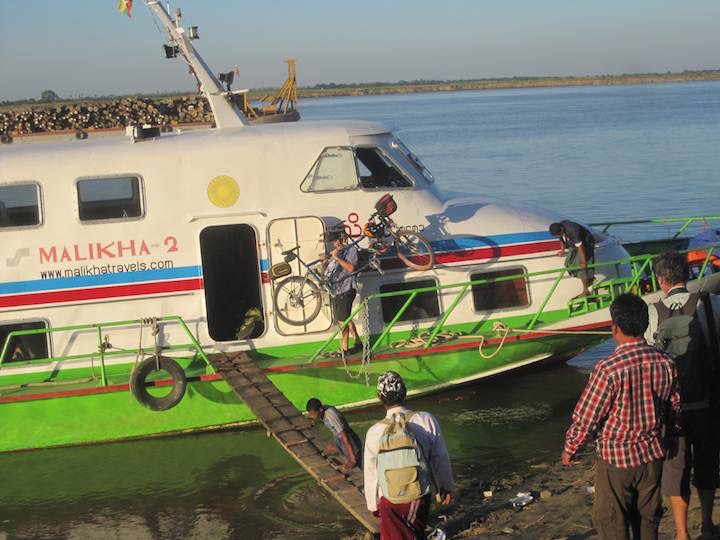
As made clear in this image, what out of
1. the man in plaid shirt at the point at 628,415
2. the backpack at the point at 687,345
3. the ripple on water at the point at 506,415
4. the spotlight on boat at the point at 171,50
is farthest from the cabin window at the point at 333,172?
the man in plaid shirt at the point at 628,415

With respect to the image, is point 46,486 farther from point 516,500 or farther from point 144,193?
point 516,500

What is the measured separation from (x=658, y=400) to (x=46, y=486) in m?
8.01

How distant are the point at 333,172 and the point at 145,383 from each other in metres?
3.29

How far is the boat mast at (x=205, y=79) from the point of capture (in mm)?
13008

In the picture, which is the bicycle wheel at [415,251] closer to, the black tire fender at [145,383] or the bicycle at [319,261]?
the bicycle at [319,261]

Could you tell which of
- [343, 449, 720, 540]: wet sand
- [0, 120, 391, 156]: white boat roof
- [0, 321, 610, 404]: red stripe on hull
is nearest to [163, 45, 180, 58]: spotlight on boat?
[0, 120, 391, 156]: white boat roof

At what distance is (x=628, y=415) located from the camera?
6.01 metres

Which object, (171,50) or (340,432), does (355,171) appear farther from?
(340,432)

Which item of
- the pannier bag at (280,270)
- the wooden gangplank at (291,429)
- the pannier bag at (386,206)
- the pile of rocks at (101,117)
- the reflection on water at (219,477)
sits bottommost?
the reflection on water at (219,477)

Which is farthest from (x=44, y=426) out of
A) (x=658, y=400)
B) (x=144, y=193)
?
(x=658, y=400)

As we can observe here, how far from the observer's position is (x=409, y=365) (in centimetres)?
1224

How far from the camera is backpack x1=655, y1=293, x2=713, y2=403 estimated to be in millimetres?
6797

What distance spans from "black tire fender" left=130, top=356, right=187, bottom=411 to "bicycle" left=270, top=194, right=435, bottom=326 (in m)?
1.43

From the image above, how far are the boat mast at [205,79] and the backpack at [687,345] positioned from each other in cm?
735
